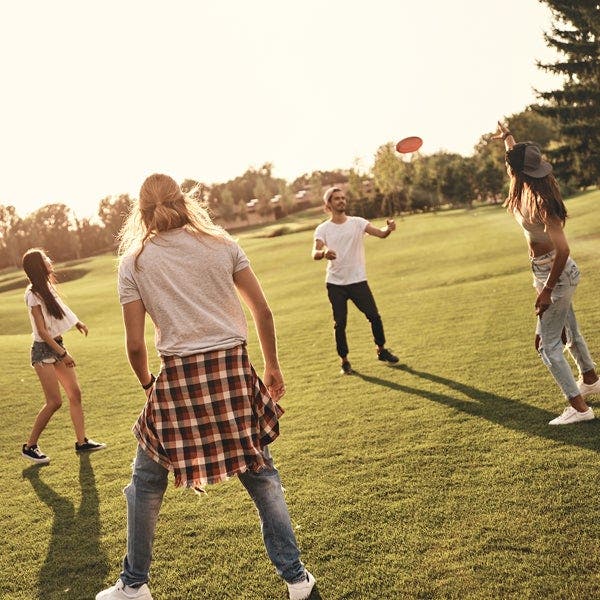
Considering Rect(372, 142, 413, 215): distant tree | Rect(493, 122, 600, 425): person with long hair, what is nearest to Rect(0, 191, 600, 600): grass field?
Rect(493, 122, 600, 425): person with long hair

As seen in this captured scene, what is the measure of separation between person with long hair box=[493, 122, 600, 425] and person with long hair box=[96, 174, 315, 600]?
2920 mm

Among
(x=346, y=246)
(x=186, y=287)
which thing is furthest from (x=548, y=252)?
(x=346, y=246)

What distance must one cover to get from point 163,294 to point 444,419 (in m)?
4.02

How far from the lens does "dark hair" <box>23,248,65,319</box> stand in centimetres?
679

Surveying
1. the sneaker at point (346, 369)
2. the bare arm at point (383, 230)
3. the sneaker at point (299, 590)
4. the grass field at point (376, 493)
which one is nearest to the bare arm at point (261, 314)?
the sneaker at point (299, 590)

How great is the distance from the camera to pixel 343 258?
952 cm

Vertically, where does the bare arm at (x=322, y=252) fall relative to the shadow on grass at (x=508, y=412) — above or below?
above

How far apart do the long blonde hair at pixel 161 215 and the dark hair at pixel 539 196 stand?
301 cm

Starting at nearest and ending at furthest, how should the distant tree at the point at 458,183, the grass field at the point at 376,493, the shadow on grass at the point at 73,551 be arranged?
the grass field at the point at 376,493, the shadow on grass at the point at 73,551, the distant tree at the point at 458,183

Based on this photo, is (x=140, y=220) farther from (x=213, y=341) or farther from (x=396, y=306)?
(x=396, y=306)

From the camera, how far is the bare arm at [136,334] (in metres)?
3.67

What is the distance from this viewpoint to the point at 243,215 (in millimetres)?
119375

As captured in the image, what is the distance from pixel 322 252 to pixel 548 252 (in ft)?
13.2

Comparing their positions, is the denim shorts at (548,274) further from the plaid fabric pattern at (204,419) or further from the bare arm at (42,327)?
the bare arm at (42,327)
